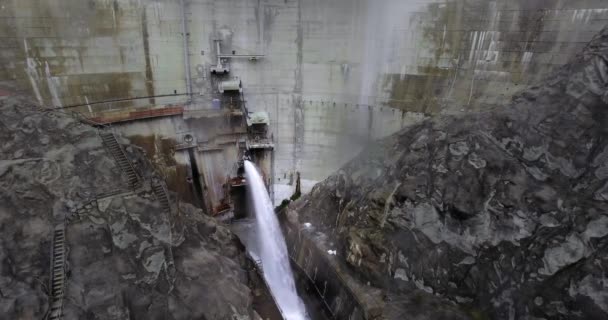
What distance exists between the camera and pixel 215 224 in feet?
61.8

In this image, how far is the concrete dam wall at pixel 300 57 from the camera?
17.8 meters

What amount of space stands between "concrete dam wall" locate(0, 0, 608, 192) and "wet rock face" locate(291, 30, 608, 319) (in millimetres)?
2905

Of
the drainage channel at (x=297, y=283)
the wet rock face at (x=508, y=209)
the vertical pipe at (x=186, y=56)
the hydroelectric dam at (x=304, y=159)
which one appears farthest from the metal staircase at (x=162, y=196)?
the wet rock face at (x=508, y=209)

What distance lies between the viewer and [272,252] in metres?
21.4

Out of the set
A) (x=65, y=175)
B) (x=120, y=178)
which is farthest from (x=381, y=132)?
(x=65, y=175)

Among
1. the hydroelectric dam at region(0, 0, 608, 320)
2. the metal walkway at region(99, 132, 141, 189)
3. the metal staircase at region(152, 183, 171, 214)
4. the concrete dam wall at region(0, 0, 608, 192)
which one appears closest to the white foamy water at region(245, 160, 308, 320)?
the hydroelectric dam at region(0, 0, 608, 320)

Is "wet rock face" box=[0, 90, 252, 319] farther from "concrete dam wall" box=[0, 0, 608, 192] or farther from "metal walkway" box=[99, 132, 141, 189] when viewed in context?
"concrete dam wall" box=[0, 0, 608, 192]

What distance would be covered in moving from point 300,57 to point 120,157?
11.8 m

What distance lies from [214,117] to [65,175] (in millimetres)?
9728

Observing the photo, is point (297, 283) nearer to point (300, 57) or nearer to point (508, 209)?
point (508, 209)

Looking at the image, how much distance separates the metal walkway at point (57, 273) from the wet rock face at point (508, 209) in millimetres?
11228

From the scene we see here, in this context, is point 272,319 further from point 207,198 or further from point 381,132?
point 381,132

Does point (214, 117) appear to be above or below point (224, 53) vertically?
below

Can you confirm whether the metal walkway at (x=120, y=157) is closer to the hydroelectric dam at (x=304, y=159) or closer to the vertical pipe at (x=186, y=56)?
the hydroelectric dam at (x=304, y=159)
